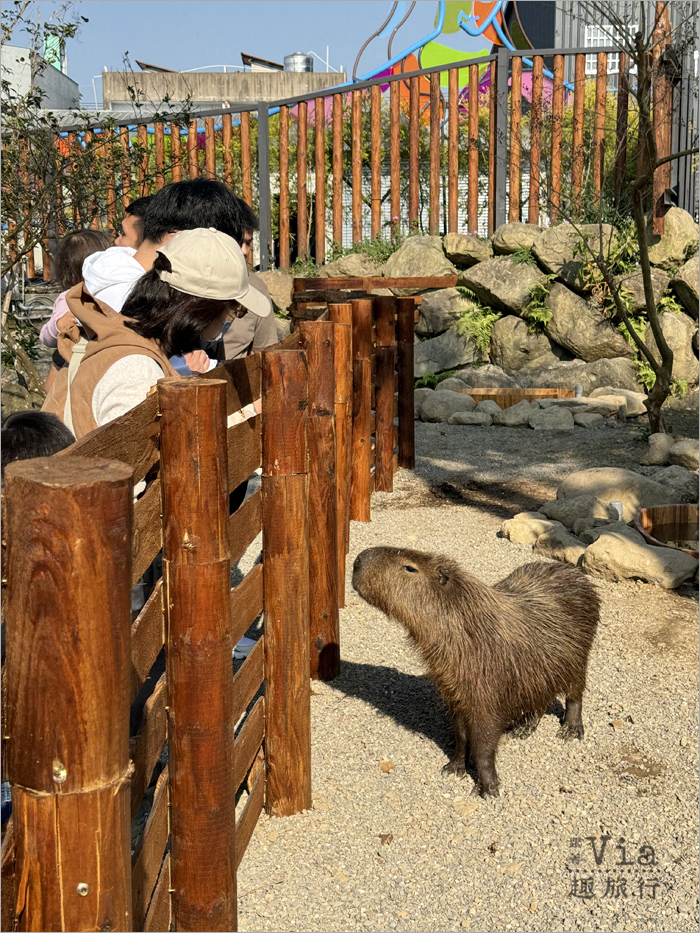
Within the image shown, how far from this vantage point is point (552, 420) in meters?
9.18

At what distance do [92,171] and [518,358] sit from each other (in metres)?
5.20

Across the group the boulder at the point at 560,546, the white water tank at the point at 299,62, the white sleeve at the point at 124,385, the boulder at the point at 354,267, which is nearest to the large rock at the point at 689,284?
the boulder at the point at 354,267

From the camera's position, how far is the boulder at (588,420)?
9.17 m

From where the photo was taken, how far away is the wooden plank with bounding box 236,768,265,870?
285cm

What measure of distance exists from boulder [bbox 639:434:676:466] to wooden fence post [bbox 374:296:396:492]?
2147 mm

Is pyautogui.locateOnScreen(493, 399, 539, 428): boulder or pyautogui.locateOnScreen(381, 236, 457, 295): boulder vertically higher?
pyautogui.locateOnScreen(381, 236, 457, 295): boulder

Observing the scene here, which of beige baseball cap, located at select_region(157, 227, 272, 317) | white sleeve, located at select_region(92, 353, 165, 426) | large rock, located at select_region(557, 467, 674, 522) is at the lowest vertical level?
large rock, located at select_region(557, 467, 674, 522)

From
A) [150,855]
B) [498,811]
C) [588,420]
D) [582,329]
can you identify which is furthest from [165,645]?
[582,329]

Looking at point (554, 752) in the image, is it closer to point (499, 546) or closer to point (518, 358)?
point (499, 546)

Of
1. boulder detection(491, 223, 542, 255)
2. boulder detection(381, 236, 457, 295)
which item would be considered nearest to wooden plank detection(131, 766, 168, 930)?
boulder detection(491, 223, 542, 255)

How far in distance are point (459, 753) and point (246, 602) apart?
116 cm

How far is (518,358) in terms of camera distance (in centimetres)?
1157

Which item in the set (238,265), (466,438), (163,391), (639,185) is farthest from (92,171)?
(163,391)

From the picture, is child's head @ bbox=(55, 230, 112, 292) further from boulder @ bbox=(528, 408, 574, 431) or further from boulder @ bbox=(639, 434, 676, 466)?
boulder @ bbox=(528, 408, 574, 431)
